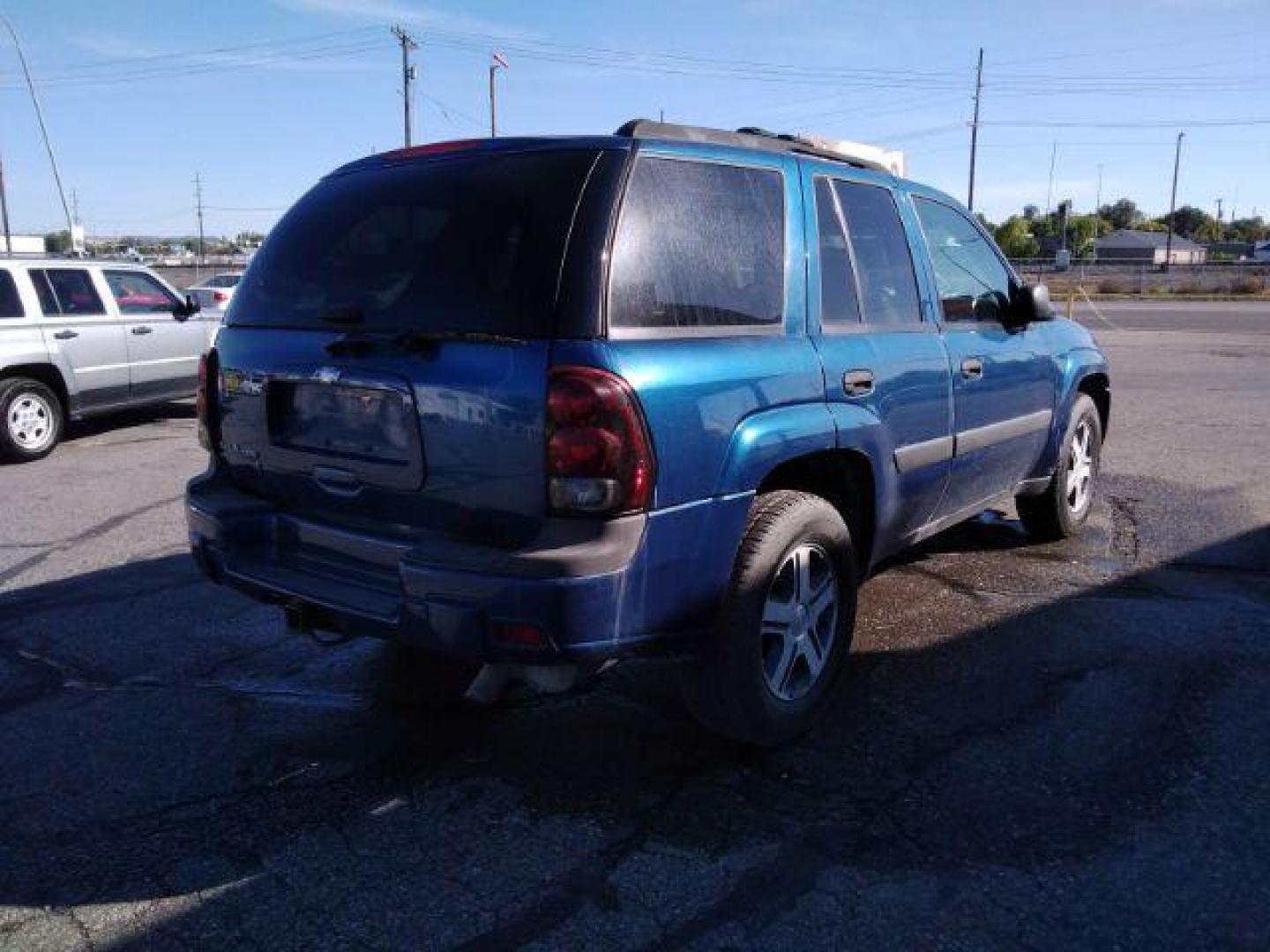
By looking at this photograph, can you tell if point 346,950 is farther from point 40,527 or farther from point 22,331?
point 22,331

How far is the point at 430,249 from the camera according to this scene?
3154mm

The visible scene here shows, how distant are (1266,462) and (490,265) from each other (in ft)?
25.7

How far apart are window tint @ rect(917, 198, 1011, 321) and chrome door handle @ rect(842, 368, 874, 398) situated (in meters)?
0.94

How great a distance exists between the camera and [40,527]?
6.63 m

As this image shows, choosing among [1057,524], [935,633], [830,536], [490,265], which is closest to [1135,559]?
[1057,524]

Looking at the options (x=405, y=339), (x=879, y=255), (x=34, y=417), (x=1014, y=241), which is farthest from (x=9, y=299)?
(x=1014, y=241)

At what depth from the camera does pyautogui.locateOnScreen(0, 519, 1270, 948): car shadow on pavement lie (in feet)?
8.59

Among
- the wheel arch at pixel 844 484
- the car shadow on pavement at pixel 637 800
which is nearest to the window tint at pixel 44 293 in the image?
the car shadow on pavement at pixel 637 800

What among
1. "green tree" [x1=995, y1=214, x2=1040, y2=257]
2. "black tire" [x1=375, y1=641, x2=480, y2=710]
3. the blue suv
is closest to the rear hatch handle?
the blue suv

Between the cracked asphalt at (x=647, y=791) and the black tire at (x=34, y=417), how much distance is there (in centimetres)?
414

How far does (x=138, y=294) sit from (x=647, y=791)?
358 inches

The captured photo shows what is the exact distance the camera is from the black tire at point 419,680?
3906 millimetres

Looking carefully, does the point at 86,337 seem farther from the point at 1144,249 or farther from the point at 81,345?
the point at 1144,249

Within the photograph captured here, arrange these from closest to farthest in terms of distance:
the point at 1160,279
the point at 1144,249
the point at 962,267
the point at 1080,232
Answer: the point at 962,267, the point at 1160,279, the point at 1144,249, the point at 1080,232
